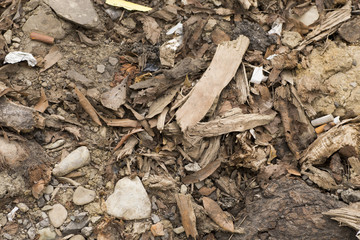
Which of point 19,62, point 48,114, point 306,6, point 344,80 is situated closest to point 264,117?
point 344,80

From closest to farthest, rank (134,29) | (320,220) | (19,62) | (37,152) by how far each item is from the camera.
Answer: (320,220)
(37,152)
(19,62)
(134,29)

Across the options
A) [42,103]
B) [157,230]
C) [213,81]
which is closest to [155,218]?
[157,230]

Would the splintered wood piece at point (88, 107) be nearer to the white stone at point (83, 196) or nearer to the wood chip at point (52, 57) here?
the wood chip at point (52, 57)

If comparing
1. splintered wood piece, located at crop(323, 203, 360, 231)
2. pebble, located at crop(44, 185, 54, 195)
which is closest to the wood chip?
pebble, located at crop(44, 185, 54, 195)

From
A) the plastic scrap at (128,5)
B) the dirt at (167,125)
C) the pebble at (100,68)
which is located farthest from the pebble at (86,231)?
the plastic scrap at (128,5)

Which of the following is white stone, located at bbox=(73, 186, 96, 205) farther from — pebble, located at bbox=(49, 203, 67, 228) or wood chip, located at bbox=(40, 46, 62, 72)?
wood chip, located at bbox=(40, 46, 62, 72)

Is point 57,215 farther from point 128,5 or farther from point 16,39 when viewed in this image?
point 128,5

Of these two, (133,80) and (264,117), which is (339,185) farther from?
(133,80)
